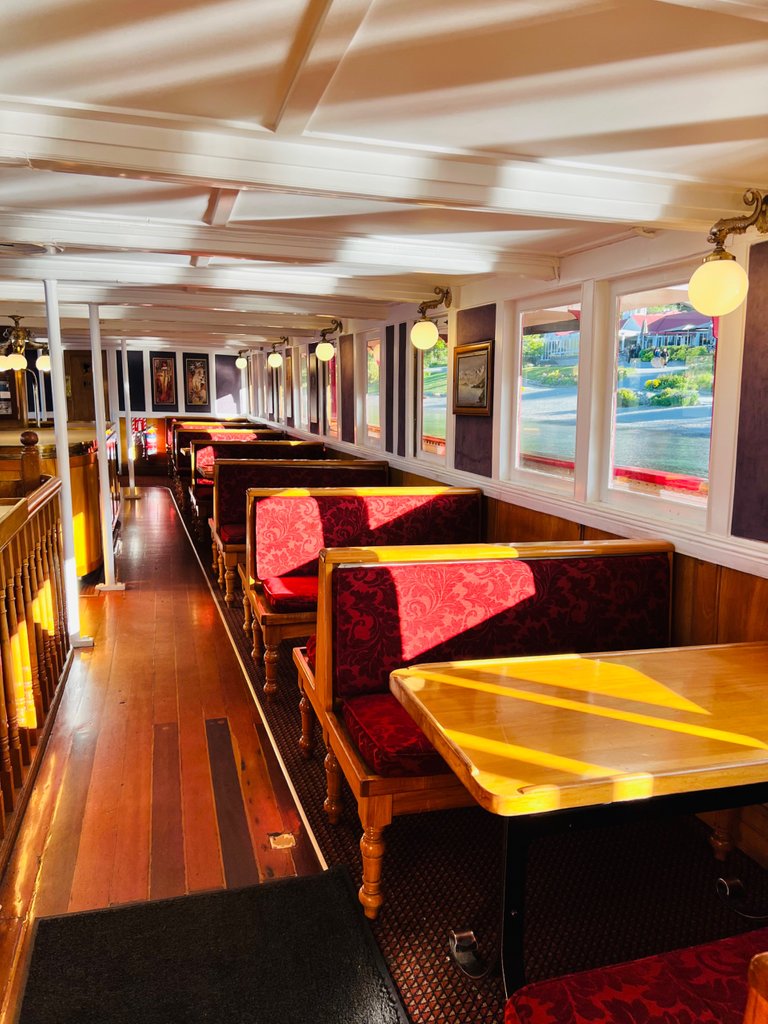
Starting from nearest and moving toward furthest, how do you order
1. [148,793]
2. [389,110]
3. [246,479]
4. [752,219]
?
1. [389,110]
2. [752,219]
3. [148,793]
4. [246,479]

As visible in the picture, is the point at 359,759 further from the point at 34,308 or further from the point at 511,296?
the point at 34,308

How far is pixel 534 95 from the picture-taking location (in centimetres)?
190

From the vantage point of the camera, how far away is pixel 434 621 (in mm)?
2652

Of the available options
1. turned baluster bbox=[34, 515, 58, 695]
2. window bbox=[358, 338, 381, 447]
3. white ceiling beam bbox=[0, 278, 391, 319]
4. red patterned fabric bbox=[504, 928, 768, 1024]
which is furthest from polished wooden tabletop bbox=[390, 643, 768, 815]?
window bbox=[358, 338, 381, 447]

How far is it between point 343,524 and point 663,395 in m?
1.87

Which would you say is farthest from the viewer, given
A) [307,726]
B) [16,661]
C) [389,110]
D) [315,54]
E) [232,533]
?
[232,533]

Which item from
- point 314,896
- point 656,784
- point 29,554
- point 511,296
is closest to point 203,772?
point 314,896

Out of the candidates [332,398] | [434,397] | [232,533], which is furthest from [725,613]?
[332,398]

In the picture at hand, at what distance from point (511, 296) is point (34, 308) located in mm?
4939

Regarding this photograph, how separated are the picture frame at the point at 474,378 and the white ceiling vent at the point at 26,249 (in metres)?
2.50

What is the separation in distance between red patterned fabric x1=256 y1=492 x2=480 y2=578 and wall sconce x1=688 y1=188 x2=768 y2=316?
2292 millimetres

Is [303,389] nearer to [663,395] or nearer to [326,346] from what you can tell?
[326,346]

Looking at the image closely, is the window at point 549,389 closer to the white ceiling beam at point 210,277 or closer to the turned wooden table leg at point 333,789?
the white ceiling beam at point 210,277

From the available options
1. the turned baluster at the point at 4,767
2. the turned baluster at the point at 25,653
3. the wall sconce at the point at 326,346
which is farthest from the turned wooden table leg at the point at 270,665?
the wall sconce at the point at 326,346
